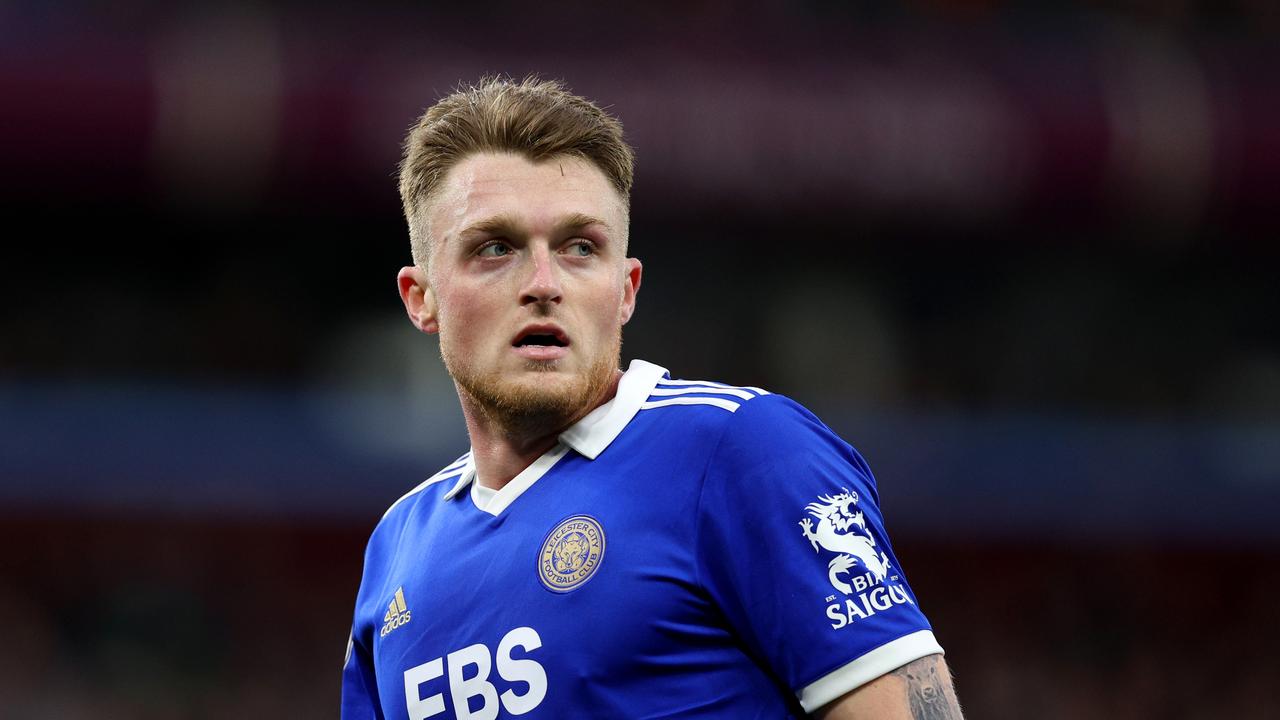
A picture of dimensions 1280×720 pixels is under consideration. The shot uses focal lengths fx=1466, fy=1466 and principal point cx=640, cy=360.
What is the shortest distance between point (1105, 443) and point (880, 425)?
4.96ft

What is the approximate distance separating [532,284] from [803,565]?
0.62 m

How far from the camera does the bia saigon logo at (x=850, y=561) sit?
2031 millimetres

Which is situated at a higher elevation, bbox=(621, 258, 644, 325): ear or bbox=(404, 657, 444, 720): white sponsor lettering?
bbox=(621, 258, 644, 325): ear

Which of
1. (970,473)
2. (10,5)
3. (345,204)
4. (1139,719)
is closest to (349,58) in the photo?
(345,204)

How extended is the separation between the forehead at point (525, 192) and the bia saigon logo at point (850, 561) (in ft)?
2.04

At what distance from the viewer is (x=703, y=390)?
2.36 meters

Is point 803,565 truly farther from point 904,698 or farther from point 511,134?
point 511,134

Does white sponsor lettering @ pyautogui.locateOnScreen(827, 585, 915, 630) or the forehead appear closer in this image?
white sponsor lettering @ pyautogui.locateOnScreen(827, 585, 915, 630)

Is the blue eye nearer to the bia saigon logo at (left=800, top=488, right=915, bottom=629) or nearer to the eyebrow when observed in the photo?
the eyebrow

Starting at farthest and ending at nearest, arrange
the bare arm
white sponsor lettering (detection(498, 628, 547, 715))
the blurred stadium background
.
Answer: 1. the blurred stadium background
2. white sponsor lettering (detection(498, 628, 547, 715))
3. the bare arm

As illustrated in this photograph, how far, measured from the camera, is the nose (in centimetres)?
229

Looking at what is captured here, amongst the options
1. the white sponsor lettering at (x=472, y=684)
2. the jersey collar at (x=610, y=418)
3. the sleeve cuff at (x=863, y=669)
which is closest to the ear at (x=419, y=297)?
the jersey collar at (x=610, y=418)

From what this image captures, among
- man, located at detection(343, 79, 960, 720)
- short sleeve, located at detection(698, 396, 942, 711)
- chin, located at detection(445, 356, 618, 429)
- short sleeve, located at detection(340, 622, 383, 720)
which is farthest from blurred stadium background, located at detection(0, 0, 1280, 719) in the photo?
short sleeve, located at detection(698, 396, 942, 711)

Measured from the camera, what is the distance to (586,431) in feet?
7.88
